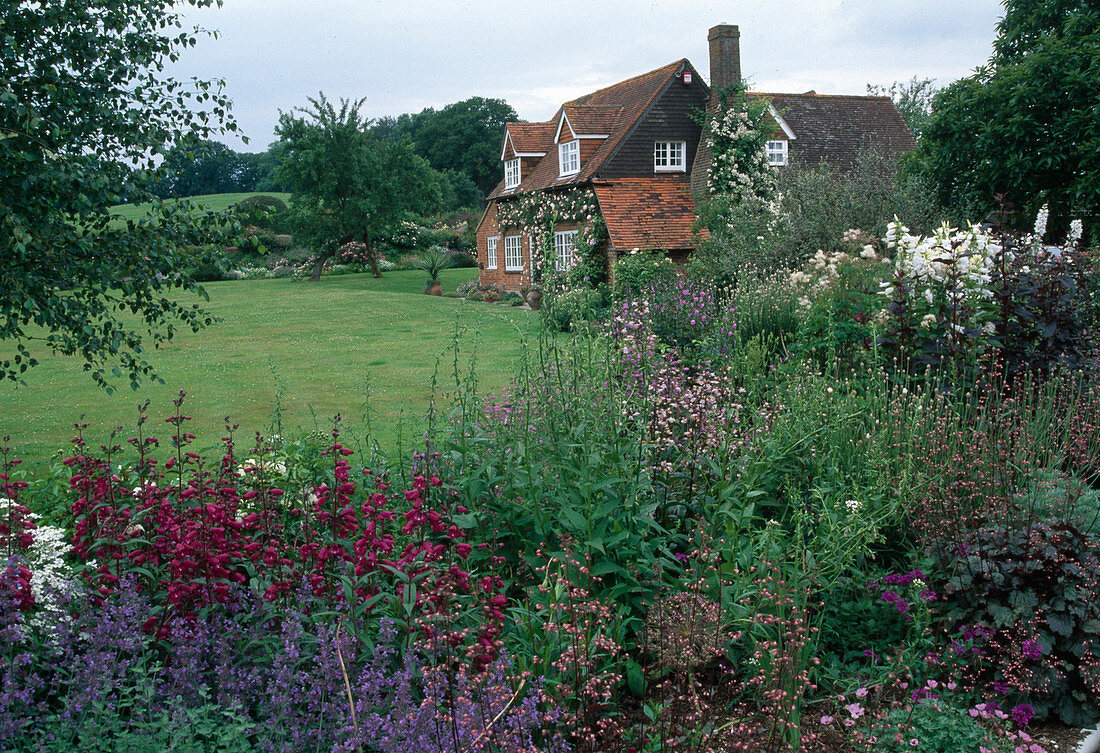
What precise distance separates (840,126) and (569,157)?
1054 cm

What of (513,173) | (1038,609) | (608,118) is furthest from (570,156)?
(1038,609)

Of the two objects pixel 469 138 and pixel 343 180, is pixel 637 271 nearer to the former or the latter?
pixel 343 180

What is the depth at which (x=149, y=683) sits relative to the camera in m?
2.77

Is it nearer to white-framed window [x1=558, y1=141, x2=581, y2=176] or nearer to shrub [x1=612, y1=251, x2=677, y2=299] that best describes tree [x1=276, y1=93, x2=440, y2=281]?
white-framed window [x1=558, y1=141, x2=581, y2=176]

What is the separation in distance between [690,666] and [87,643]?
2.44 meters

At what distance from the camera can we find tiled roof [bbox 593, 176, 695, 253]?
23.5 meters

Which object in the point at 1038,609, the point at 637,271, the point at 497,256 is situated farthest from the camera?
the point at 497,256

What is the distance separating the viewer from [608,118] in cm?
2684

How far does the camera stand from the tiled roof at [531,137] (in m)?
30.5

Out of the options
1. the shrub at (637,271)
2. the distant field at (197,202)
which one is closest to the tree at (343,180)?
the distant field at (197,202)

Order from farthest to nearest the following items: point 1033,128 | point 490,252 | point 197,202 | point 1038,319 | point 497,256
Answer: point 490,252
point 497,256
point 1033,128
point 1038,319
point 197,202

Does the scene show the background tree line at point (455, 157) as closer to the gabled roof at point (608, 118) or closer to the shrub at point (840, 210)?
the gabled roof at point (608, 118)

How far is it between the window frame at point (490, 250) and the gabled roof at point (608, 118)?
9.90 ft

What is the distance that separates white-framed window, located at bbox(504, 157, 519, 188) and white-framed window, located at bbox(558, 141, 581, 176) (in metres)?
3.82
